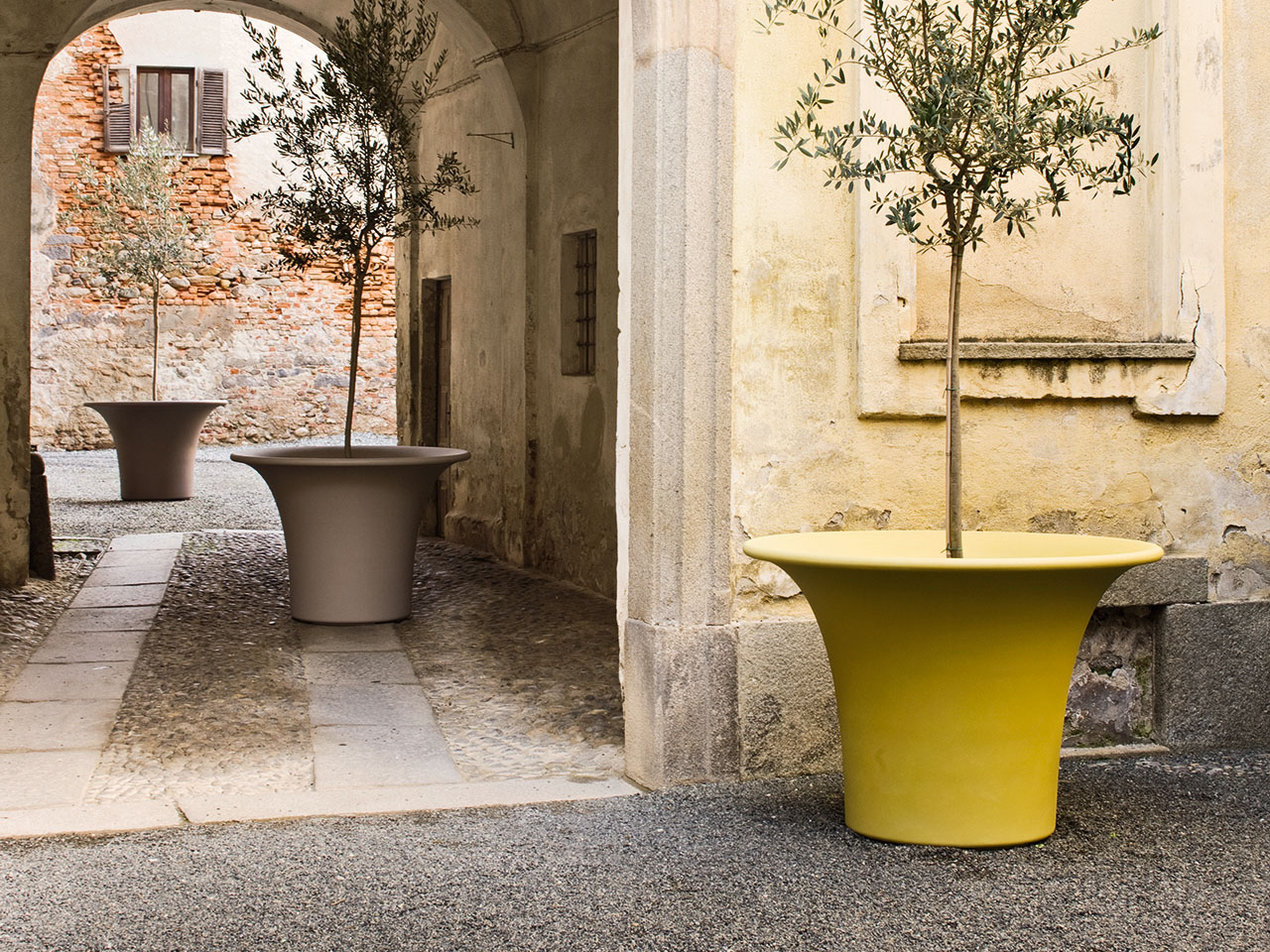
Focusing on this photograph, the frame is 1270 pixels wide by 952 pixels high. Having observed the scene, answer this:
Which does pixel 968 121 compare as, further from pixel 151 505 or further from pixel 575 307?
pixel 151 505

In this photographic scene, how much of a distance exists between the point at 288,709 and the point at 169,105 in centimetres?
1545

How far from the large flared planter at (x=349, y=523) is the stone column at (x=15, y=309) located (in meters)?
1.71

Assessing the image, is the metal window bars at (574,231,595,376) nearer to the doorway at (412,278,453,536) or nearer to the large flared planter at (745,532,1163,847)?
the doorway at (412,278,453,536)

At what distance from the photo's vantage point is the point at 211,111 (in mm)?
18500

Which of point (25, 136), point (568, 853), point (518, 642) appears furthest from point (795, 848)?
point (25, 136)

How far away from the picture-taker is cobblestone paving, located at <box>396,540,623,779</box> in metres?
4.27

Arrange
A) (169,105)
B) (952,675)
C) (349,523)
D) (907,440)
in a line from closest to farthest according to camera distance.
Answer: (952,675) < (907,440) < (349,523) < (169,105)

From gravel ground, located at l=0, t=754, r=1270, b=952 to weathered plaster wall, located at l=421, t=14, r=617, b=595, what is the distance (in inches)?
158

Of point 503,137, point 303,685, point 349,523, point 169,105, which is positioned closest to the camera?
point 303,685

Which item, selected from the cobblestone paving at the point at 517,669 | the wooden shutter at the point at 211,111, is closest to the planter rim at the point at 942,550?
the cobblestone paving at the point at 517,669

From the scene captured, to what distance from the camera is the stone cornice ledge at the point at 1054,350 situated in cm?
402

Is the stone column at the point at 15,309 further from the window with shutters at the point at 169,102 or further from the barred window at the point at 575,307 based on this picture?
the window with shutters at the point at 169,102

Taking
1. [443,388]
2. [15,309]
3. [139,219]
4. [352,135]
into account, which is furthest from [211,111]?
[352,135]

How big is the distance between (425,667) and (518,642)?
68 centimetres
